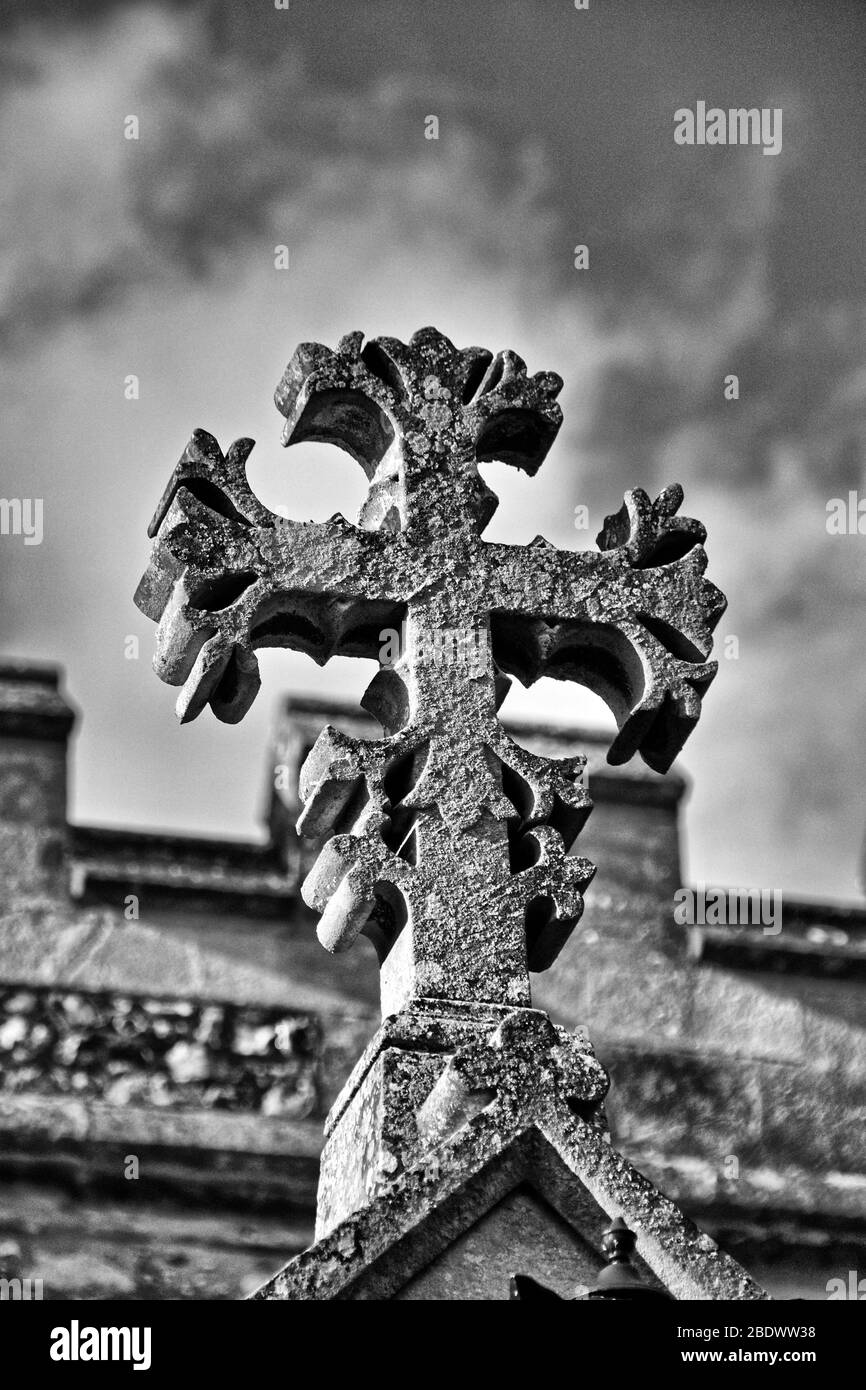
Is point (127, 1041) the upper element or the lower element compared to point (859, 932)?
lower

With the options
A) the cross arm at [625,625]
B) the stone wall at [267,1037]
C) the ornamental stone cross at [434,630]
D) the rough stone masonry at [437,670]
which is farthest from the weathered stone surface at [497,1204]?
the stone wall at [267,1037]

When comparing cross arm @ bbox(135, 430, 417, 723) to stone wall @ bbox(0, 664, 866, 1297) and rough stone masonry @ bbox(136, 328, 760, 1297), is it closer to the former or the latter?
rough stone masonry @ bbox(136, 328, 760, 1297)

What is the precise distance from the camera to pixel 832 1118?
1069 centimetres

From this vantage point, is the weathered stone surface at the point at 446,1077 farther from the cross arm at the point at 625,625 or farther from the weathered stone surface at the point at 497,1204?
the cross arm at the point at 625,625

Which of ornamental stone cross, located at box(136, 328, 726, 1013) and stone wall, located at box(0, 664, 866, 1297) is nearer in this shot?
ornamental stone cross, located at box(136, 328, 726, 1013)

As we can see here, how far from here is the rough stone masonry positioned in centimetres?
473

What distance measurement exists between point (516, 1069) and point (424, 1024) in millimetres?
209

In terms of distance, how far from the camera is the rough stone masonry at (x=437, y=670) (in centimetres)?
473

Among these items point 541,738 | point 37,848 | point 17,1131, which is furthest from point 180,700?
point 541,738

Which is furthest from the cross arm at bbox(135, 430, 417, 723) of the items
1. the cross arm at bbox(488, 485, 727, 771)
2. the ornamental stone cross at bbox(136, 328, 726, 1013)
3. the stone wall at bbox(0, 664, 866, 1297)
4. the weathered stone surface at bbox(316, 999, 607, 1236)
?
the stone wall at bbox(0, 664, 866, 1297)

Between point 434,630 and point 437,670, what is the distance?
9cm

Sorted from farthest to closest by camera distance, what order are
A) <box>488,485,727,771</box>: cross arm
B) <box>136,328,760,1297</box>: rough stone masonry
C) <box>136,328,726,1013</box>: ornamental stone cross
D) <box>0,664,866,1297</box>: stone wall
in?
<box>0,664,866,1297</box>: stone wall
<box>488,485,727,771</box>: cross arm
<box>136,328,726,1013</box>: ornamental stone cross
<box>136,328,760,1297</box>: rough stone masonry

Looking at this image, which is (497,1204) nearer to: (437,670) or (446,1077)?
(446,1077)
